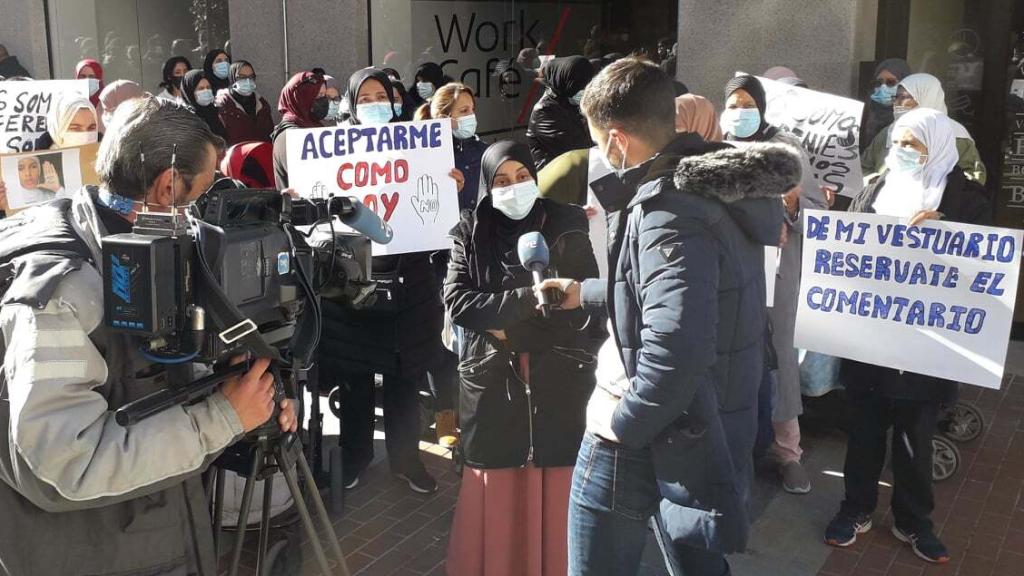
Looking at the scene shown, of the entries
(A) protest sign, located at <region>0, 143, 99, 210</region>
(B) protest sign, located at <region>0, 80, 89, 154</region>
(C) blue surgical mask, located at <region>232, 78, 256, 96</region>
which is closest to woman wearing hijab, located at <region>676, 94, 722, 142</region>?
(A) protest sign, located at <region>0, 143, 99, 210</region>

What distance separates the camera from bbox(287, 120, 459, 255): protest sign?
5074 millimetres

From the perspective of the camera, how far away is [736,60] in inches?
307

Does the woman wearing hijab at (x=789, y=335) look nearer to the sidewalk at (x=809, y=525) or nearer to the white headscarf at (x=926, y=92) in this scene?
the sidewalk at (x=809, y=525)

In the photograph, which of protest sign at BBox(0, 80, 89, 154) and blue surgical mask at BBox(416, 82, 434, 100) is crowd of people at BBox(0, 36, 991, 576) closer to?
protest sign at BBox(0, 80, 89, 154)

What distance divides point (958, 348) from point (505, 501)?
6.52 feet

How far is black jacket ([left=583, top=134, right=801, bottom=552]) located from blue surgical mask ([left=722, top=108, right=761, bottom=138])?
8.54 ft

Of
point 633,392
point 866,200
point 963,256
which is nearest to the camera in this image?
point 633,392

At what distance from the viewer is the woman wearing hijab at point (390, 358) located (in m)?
5.02

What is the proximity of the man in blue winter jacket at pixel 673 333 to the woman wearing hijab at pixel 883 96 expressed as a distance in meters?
4.42

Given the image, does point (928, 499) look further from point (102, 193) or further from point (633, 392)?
point (102, 193)

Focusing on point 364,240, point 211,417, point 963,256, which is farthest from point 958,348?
point 211,417

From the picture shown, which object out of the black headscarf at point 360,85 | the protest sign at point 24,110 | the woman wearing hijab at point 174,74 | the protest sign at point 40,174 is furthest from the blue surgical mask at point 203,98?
the black headscarf at point 360,85

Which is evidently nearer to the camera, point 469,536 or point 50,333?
point 50,333

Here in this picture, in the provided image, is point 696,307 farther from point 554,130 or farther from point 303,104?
point 303,104
